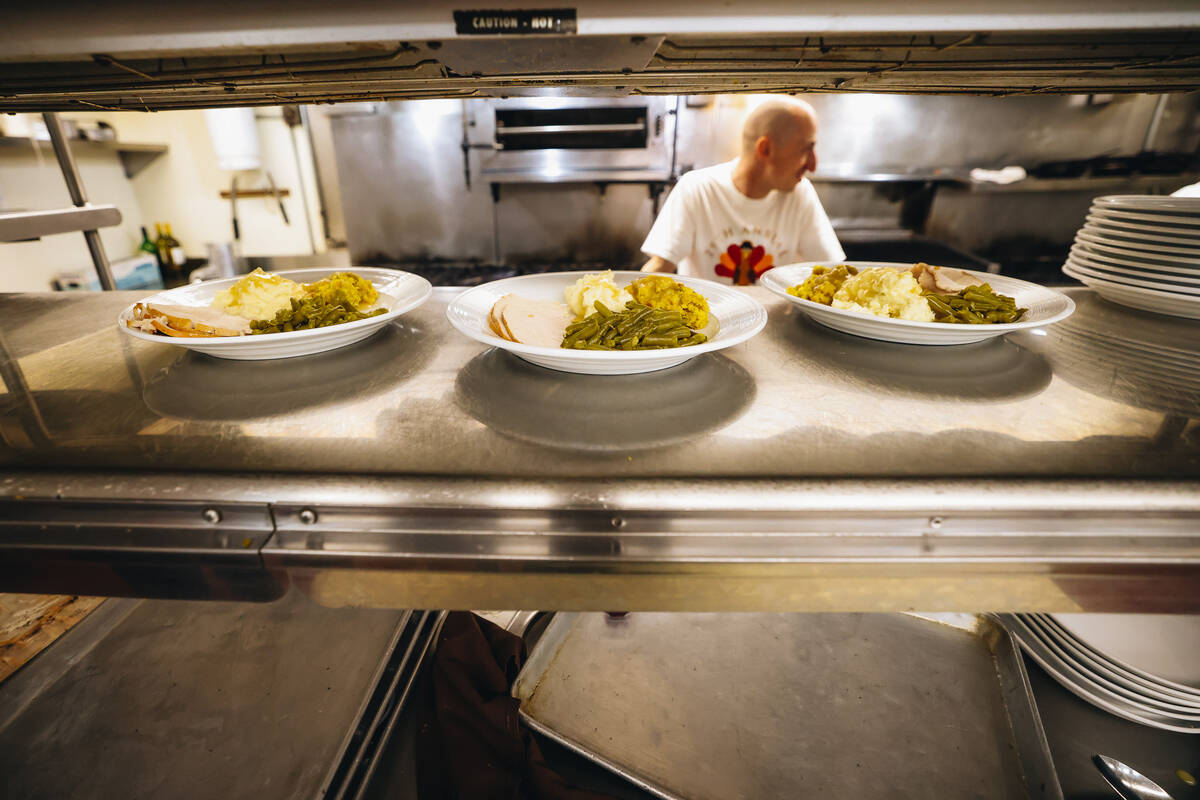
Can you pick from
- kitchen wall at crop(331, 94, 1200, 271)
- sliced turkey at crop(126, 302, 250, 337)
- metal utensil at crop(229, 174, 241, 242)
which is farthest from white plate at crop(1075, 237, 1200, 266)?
metal utensil at crop(229, 174, 241, 242)

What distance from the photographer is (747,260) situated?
11.9ft

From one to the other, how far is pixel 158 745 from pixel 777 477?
1380 mm

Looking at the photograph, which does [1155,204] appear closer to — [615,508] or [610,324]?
[610,324]

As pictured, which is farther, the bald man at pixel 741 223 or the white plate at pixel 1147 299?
the bald man at pixel 741 223

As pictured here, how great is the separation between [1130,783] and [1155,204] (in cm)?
133

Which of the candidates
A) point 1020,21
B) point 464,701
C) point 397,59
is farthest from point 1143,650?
point 397,59

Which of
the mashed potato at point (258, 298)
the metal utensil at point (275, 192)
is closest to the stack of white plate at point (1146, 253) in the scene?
the mashed potato at point (258, 298)

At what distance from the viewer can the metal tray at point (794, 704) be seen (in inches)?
46.8

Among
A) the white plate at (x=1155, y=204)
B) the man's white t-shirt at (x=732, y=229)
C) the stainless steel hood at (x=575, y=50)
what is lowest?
the man's white t-shirt at (x=732, y=229)

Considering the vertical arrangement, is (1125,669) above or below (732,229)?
below

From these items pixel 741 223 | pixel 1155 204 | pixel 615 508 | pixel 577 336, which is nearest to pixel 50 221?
pixel 577 336

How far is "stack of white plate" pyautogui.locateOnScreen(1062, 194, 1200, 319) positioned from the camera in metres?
1.29

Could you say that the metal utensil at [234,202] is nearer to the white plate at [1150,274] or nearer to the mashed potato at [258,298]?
the mashed potato at [258,298]

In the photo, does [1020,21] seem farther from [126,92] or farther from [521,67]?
[126,92]
